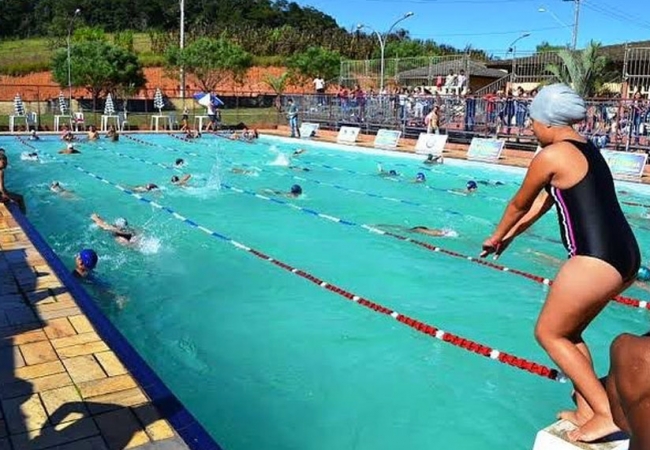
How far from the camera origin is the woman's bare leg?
2836mm

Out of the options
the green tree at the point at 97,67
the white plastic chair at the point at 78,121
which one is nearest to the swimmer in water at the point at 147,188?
the white plastic chair at the point at 78,121

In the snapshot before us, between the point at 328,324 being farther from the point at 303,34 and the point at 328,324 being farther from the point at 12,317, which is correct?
the point at 303,34

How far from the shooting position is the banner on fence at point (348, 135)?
25812 millimetres

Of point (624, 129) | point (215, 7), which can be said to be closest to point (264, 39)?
point (215, 7)

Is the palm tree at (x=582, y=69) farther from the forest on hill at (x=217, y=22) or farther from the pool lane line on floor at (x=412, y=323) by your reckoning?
the forest on hill at (x=217, y=22)

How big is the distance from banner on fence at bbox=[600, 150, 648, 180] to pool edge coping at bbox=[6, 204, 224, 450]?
46.2ft

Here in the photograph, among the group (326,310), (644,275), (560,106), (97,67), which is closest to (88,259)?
(326,310)

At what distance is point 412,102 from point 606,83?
1154 cm

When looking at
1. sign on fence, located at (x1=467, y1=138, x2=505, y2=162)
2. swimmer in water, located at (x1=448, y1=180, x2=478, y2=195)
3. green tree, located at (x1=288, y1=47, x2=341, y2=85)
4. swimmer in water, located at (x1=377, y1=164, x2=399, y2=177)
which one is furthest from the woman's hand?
green tree, located at (x1=288, y1=47, x2=341, y2=85)

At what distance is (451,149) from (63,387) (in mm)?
20642

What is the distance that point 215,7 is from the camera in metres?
89.8

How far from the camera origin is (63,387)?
13.1ft

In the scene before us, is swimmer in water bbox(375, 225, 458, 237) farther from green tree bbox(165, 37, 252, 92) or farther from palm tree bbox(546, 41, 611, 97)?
green tree bbox(165, 37, 252, 92)

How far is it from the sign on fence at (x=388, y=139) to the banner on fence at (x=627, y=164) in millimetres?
8335
